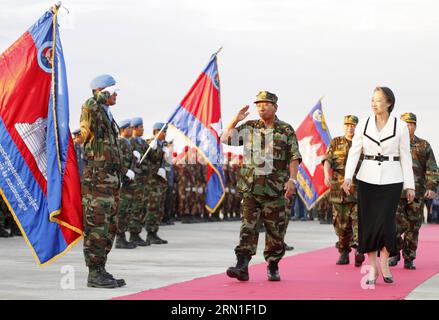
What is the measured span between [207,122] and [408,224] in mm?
6709

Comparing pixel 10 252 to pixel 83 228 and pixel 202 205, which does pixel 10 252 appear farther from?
pixel 202 205

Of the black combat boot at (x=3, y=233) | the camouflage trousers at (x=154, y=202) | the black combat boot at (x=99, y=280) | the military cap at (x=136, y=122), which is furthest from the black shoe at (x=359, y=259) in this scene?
the black combat boot at (x=3, y=233)

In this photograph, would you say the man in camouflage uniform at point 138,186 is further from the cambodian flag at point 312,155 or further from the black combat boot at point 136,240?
the cambodian flag at point 312,155

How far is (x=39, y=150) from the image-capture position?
9.55 metres

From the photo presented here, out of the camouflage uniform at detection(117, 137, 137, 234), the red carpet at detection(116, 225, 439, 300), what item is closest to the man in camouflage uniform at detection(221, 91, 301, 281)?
the red carpet at detection(116, 225, 439, 300)

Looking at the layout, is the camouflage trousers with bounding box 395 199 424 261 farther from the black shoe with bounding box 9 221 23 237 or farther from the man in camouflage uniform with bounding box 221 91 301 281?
the black shoe with bounding box 9 221 23 237

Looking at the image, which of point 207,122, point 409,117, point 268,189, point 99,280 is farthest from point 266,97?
point 207,122

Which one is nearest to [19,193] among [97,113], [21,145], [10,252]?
[21,145]

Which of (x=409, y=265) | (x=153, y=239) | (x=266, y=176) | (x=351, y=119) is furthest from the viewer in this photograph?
(x=153, y=239)

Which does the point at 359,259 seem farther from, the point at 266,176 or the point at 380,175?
the point at 380,175

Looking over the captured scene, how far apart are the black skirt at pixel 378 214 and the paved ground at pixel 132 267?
1.96 ft

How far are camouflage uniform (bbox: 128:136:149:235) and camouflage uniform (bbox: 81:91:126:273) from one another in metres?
6.66

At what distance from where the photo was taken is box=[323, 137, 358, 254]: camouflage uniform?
13.3 meters

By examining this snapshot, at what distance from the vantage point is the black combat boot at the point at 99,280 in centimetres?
955
